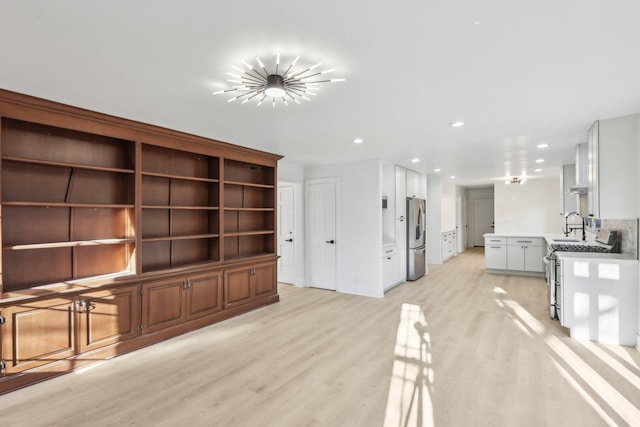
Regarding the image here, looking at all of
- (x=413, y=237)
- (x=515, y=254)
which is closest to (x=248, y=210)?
(x=413, y=237)

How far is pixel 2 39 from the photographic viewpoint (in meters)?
1.77

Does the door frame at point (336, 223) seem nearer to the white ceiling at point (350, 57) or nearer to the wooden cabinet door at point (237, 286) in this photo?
the wooden cabinet door at point (237, 286)

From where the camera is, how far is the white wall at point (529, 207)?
870 centimetres

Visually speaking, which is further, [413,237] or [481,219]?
[481,219]

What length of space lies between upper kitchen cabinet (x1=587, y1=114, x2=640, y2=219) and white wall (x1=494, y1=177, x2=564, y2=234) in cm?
610

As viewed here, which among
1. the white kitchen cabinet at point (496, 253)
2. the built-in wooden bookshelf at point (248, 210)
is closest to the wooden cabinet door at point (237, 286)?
the built-in wooden bookshelf at point (248, 210)

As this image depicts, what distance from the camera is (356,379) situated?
9.09ft

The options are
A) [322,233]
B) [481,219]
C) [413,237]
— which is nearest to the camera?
[322,233]

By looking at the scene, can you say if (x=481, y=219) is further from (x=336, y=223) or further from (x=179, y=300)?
(x=179, y=300)

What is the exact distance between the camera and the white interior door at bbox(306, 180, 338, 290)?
5992mm

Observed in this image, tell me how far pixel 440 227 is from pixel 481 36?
7454 mm

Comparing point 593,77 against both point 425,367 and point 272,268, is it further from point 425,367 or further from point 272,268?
point 272,268

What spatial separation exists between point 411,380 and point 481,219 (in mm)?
11285

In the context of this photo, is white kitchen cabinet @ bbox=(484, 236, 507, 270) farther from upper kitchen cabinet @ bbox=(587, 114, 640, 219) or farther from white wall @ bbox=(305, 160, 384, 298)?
upper kitchen cabinet @ bbox=(587, 114, 640, 219)
